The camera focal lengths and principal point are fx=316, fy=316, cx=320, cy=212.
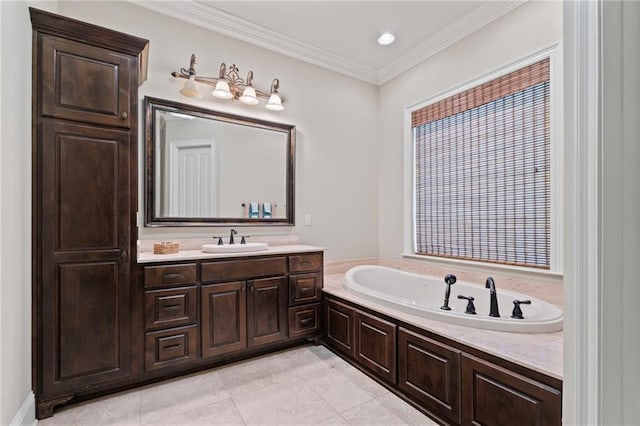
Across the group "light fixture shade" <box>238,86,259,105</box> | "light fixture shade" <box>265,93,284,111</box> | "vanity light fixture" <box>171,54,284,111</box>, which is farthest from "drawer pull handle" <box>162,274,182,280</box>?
"light fixture shade" <box>265,93,284,111</box>

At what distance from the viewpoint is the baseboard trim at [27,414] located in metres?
1.59

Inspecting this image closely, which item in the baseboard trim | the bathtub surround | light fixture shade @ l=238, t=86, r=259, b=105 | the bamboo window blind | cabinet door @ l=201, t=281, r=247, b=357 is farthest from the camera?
light fixture shade @ l=238, t=86, r=259, b=105

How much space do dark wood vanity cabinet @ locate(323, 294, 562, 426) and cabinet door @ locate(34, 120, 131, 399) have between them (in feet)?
5.31

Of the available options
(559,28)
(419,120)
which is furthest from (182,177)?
(559,28)

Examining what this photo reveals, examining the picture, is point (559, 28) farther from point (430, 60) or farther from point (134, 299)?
point (134, 299)

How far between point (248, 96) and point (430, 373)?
261cm

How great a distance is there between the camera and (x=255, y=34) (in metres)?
3.01

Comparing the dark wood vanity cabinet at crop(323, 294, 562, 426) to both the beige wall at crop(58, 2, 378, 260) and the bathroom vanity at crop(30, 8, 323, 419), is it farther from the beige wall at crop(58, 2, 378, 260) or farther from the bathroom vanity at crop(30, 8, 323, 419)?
the beige wall at crop(58, 2, 378, 260)

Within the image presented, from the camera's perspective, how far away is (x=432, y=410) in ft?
5.98

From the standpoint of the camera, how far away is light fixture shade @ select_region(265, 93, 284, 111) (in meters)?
3.03

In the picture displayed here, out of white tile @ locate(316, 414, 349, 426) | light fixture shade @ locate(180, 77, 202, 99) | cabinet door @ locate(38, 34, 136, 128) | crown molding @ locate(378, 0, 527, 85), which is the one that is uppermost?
crown molding @ locate(378, 0, 527, 85)

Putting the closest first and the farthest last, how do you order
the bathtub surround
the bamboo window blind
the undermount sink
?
the bathtub surround < the bamboo window blind < the undermount sink

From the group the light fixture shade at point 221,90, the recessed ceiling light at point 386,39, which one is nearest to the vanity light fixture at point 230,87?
the light fixture shade at point 221,90

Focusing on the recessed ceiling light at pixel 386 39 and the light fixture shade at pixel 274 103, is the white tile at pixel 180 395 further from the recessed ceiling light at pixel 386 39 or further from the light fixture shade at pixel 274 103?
the recessed ceiling light at pixel 386 39
